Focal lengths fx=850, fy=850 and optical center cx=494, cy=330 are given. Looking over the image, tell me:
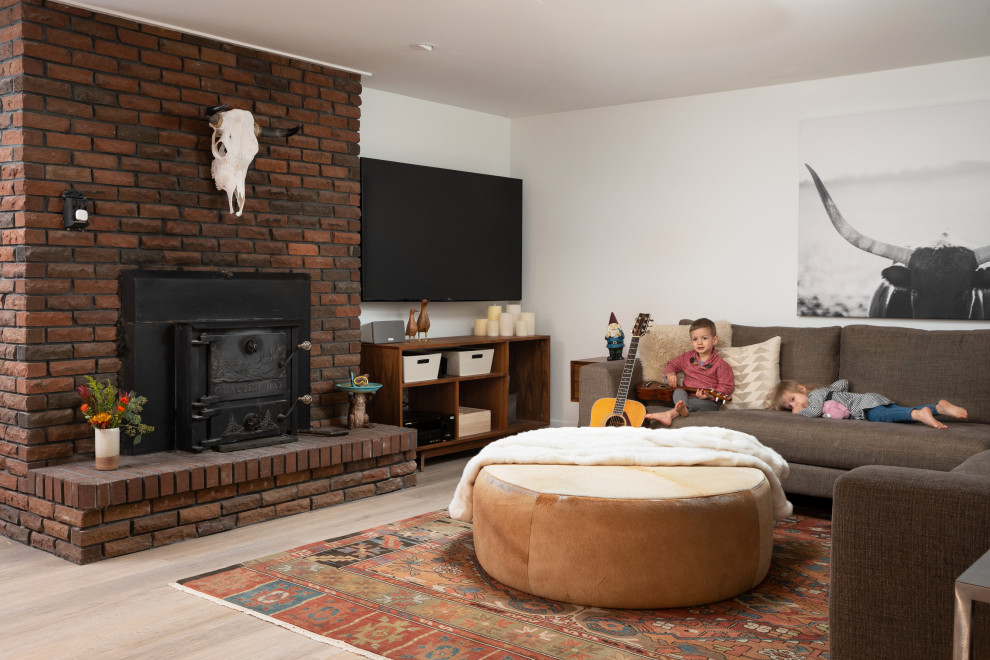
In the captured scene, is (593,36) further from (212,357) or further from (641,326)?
(212,357)

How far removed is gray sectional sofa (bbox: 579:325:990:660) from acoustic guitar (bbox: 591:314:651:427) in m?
0.15

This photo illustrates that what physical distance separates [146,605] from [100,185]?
190 cm

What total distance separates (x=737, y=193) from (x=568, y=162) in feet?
4.26

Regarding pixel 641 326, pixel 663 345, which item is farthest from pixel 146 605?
pixel 663 345

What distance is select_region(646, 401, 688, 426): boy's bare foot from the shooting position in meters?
4.39

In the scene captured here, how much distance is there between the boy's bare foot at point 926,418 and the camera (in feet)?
12.7

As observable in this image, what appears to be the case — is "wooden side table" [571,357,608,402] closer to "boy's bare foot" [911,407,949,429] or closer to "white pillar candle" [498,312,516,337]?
"white pillar candle" [498,312,516,337]

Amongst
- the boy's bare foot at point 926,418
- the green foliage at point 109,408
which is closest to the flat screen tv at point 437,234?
the green foliage at point 109,408

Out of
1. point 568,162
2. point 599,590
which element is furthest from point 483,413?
point 599,590

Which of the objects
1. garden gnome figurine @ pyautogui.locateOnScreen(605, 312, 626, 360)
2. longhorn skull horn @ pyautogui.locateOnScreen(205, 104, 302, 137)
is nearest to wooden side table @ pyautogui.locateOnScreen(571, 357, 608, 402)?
garden gnome figurine @ pyautogui.locateOnScreen(605, 312, 626, 360)

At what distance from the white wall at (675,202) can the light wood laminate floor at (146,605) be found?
251 centimetres

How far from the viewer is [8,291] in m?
3.61

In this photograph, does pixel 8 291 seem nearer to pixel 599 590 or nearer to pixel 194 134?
pixel 194 134

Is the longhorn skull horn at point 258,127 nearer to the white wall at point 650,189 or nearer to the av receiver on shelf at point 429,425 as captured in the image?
the white wall at point 650,189
